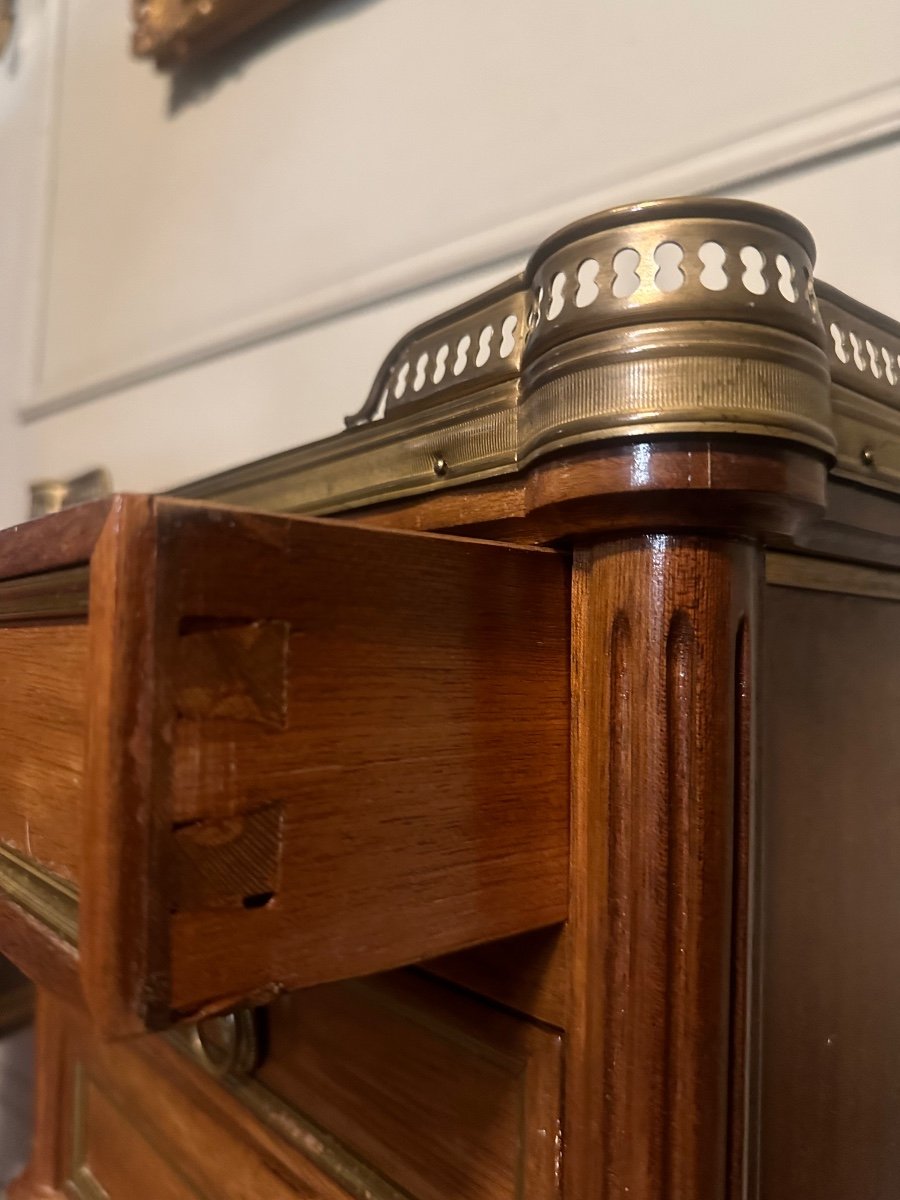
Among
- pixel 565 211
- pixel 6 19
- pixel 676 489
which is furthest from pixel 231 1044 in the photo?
pixel 6 19

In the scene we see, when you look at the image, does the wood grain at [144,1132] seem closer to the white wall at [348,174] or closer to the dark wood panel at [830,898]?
the dark wood panel at [830,898]

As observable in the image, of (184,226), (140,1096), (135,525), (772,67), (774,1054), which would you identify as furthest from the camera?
(184,226)

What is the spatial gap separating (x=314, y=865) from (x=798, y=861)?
232 mm

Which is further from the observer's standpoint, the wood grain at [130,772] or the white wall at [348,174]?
the white wall at [348,174]

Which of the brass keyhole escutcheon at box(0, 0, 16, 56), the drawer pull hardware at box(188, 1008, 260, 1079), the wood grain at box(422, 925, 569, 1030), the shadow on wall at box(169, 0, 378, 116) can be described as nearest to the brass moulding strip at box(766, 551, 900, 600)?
the wood grain at box(422, 925, 569, 1030)

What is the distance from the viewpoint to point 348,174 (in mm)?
1090

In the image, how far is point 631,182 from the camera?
0.84 metres

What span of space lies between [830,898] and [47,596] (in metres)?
0.38

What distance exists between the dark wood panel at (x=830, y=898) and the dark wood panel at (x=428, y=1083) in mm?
98

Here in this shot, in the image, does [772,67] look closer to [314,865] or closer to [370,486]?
[370,486]

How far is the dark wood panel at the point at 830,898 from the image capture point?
408mm

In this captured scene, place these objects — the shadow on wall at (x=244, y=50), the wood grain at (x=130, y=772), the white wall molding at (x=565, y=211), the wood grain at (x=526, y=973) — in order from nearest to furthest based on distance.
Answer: the wood grain at (x=130, y=772) < the wood grain at (x=526, y=973) < the white wall molding at (x=565, y=211) < the shadow on wall at (x=244, y=50)

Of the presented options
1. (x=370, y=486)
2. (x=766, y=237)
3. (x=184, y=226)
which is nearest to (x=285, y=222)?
(x=184, y=226)

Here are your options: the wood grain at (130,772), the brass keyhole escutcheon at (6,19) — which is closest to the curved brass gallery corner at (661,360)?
the wood grain at (130,772)
